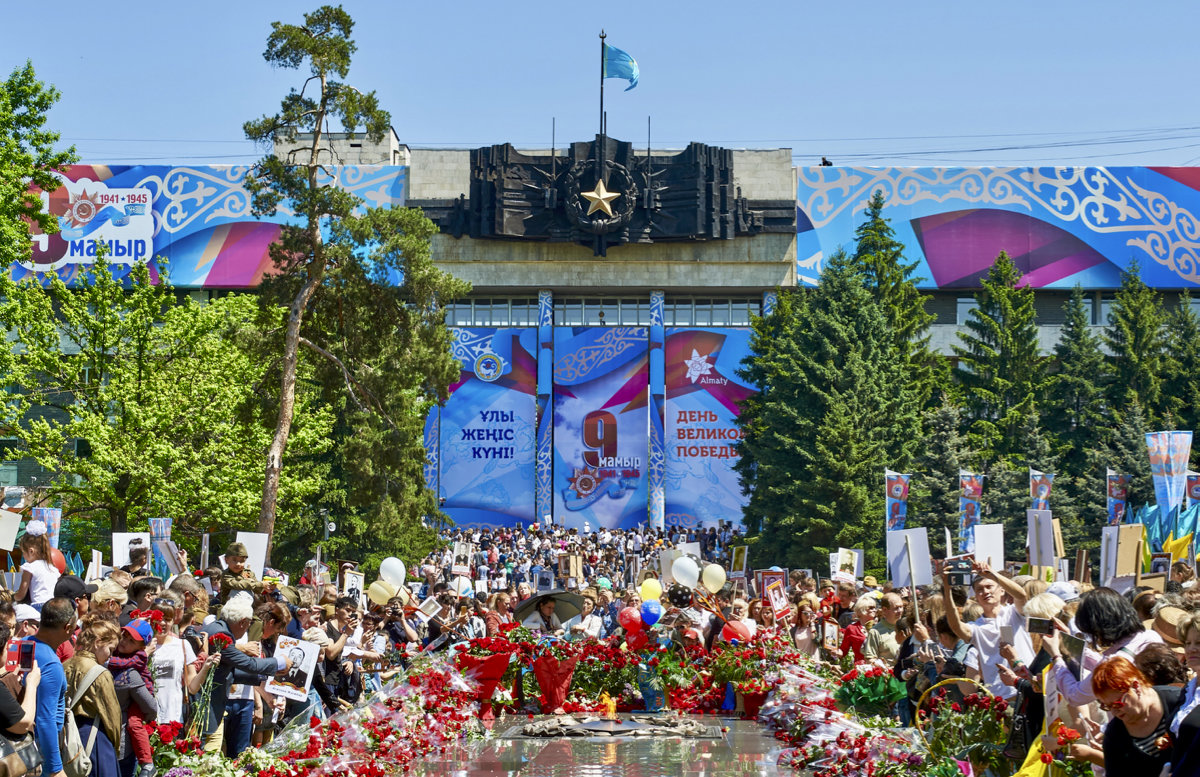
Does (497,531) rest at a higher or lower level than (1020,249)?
lower

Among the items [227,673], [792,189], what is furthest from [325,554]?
[227,673]

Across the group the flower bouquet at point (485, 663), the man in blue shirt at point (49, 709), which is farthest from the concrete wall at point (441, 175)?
the man in blue shirt at point (49, 709)

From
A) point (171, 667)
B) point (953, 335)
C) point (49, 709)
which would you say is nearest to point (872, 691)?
point (171, 667)

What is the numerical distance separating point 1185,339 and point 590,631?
134 ft

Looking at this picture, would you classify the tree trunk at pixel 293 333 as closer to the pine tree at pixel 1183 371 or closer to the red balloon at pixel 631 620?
the red balloon at pixel 631 620

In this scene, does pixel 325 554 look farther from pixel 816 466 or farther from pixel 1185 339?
pixel 1185 339

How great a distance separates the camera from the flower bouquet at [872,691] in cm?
1057

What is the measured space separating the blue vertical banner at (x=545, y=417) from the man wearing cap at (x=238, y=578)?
1729 inches

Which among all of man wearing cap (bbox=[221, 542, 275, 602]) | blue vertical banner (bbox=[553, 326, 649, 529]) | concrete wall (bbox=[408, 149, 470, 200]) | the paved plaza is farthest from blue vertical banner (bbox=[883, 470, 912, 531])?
concrete wall (bbox=[408, 149, 470, 200])

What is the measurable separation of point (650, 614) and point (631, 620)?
0.26m

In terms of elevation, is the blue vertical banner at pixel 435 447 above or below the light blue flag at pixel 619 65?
below

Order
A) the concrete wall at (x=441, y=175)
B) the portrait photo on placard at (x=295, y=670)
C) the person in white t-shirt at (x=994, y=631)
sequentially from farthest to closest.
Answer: the concrete wall at (x=441, y=175), the portrait photo on placard at (x=295, y=670), the person in white t-shirt at (x=994, y=631)

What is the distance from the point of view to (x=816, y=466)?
42906 mm

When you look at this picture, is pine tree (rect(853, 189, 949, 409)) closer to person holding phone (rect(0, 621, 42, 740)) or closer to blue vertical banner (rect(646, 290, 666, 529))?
blue vertical banner (rect(646, 290, 666, 529))
